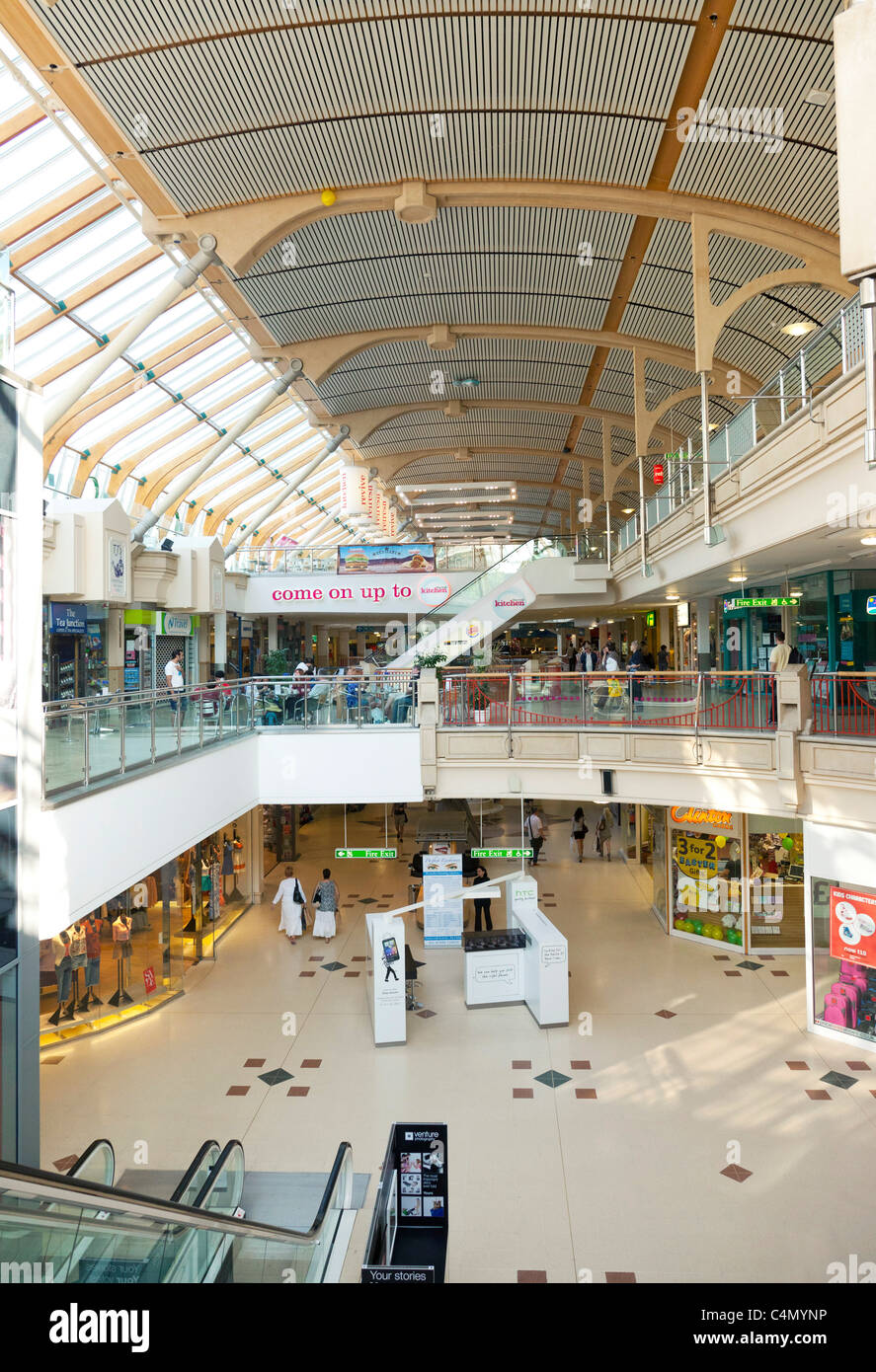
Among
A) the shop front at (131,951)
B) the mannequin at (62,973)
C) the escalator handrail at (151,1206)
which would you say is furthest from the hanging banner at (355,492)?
the escalator handrail at (151,1206)

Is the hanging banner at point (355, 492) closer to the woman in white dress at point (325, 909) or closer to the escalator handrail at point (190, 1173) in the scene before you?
the woman in white dress at point (325, 909)

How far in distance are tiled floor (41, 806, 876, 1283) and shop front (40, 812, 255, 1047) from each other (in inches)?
17.5

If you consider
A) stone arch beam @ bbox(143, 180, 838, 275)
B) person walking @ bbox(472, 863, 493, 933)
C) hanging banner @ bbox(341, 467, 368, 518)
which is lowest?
person walking @ bbox(472, 863, 493, 933)

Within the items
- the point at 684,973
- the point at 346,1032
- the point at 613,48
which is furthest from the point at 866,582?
the point at 346,1032

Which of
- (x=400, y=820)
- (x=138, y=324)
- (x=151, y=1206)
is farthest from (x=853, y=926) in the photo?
(x=400, y=820)

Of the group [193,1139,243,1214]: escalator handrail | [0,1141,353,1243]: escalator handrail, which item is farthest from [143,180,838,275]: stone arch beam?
[0,1141,353,1243]: escalator handrail

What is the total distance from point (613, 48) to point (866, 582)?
857cm

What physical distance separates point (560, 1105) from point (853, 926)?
4.45m

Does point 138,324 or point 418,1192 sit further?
point 138,324

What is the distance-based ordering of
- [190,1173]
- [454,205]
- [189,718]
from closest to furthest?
[190,1173] → [189,718] → [454,205]

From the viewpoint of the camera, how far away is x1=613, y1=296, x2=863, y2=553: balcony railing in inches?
316

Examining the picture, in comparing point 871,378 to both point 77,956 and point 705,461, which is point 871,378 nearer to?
point 705,461

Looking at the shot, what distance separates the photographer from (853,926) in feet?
36.3

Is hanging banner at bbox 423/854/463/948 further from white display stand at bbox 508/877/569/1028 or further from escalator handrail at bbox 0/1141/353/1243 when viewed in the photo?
escalator handrail at bbox 0/1141/353/1243
